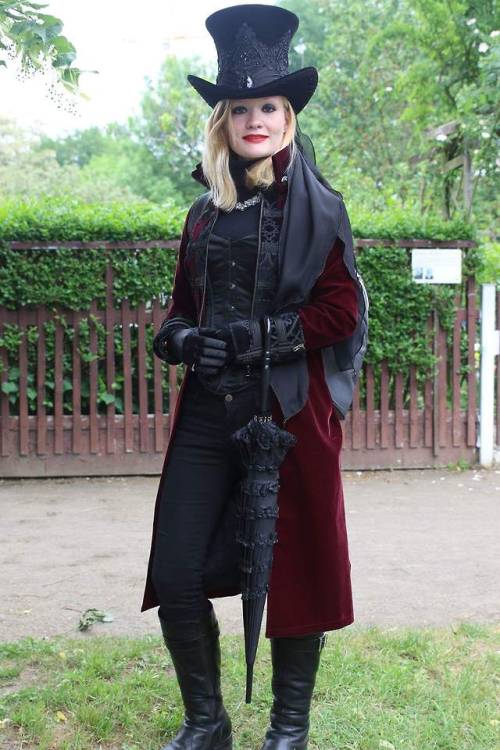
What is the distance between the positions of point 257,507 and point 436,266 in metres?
5.30

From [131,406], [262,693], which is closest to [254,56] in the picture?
[262,693]

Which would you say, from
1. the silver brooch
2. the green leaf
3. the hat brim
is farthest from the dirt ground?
the hat brim

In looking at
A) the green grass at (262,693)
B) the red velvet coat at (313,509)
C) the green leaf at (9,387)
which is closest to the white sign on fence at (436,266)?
the green leaf at (9,387)

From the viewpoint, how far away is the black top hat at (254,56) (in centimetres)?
Result: 270

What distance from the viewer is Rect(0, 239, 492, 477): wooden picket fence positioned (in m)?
7.26

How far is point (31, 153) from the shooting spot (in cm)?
4009

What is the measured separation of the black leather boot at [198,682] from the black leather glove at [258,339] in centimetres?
85

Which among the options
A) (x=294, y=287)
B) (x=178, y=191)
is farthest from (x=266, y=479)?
(x=178, y=191)

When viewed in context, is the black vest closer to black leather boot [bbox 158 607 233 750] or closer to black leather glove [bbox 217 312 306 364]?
black leather glove [bbox 217 312 306 364]

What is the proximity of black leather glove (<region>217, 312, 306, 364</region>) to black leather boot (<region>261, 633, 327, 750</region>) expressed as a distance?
2.95 feet

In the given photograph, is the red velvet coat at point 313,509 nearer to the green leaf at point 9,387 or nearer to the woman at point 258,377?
the woman at point 258,377

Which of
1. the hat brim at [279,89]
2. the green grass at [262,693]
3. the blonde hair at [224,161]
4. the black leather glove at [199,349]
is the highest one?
the hat brim at [279,89]

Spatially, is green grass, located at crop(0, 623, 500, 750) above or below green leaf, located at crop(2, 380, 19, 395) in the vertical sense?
below

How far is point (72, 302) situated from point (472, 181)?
16.5 feet
